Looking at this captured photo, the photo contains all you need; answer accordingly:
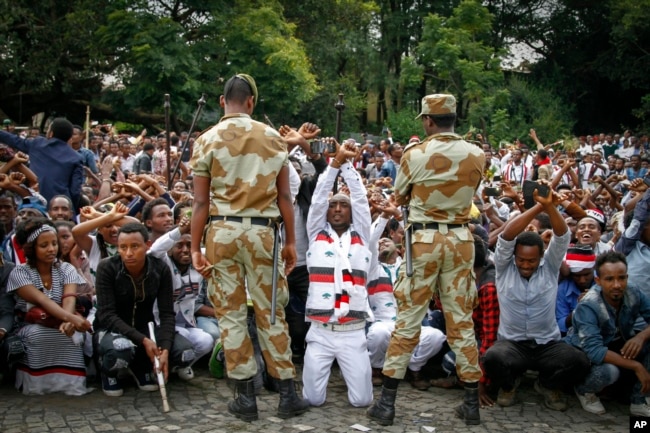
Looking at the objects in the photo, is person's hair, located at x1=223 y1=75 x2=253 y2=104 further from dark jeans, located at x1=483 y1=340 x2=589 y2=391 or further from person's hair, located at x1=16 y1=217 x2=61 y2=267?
dark jeans, located at x1=483 y1=340 x2=589 y2=391

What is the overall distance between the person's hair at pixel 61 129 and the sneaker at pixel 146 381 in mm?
3831

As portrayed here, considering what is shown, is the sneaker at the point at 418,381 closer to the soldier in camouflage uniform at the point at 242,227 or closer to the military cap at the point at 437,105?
the soldier in camouflage uniform at the point at 242,227

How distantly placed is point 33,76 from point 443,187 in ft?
70.1

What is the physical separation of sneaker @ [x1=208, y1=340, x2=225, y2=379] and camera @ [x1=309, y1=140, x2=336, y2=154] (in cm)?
174

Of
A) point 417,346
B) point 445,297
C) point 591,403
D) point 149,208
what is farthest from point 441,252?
point 149,208

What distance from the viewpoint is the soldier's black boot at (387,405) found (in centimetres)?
498

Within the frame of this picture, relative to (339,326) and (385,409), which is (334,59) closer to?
(339,326)

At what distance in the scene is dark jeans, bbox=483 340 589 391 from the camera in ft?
17.6

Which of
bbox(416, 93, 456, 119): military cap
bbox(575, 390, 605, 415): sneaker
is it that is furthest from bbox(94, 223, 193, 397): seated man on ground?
bbox(575, 390, 605, 415): sneaker

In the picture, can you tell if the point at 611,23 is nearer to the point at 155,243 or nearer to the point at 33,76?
the point at 33,76

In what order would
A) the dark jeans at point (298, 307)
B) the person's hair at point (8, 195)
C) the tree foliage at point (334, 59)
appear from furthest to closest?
the tree foliage at point (334, 59) < the person's hair at point (8, 195) < the dark jeans at point (298, 307)

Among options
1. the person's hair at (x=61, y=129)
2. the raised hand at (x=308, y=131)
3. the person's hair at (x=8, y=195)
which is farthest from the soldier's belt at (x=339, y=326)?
the person's hair at (x=61, y=129)

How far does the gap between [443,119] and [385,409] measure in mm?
2053

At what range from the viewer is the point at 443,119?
5059mm
